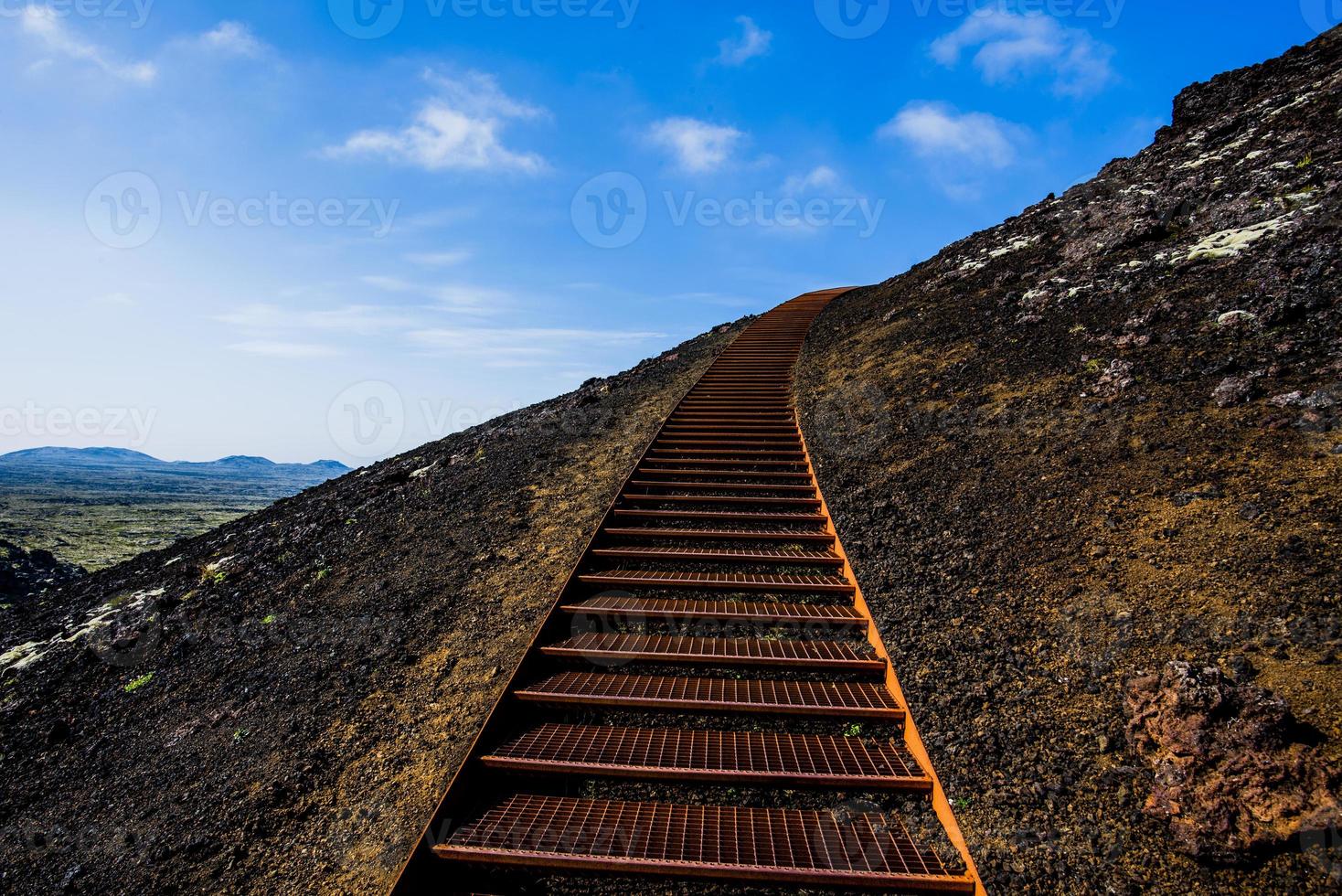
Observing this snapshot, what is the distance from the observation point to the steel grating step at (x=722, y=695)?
3.91m

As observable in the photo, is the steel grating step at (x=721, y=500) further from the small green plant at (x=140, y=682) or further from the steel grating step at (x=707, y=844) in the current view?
the small green plant at (x=140, y=682)

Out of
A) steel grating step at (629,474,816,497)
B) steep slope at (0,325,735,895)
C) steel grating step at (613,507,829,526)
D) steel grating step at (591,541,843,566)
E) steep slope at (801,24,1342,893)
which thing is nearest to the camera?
steep slope at (801,24,1342,893)

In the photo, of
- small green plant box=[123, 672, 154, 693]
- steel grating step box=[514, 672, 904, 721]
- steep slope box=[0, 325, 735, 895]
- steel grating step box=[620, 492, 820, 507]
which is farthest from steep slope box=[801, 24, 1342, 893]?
small green plant box=[123, 672, 154, 693]

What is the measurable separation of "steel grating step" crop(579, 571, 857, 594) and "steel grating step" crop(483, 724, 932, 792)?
1.61m

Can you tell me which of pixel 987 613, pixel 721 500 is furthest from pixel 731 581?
pixel 987 613

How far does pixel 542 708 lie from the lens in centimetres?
413

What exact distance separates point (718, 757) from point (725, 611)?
1.50m

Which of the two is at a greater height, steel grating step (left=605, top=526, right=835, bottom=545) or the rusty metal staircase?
steel grating step (left=605, top=526, right=835, bottom=545)

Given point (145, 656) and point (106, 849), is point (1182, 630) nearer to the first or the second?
point (106, 849)

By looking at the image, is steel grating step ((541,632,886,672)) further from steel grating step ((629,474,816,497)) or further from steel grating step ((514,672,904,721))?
steel grating step ((629,474,816,497))

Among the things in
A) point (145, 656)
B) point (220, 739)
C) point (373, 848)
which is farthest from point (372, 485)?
point (373, 848)

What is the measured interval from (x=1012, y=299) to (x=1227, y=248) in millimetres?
2733

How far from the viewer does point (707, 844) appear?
122 inches

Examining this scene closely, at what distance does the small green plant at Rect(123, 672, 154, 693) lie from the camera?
525cm
